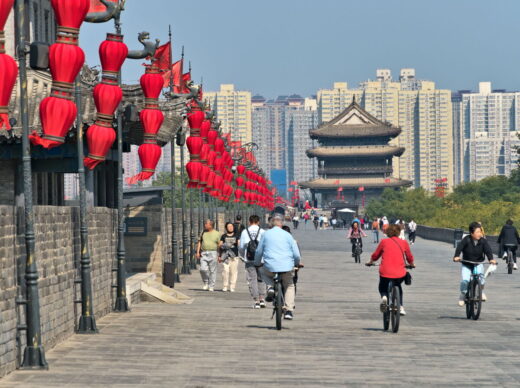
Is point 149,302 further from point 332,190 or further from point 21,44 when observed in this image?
point 332,190

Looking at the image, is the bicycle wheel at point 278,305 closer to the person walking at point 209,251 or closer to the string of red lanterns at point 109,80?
the string of red lanterns at point 109,80

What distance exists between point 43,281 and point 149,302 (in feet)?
29.5

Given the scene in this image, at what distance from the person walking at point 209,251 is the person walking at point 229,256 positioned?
205 millimetres

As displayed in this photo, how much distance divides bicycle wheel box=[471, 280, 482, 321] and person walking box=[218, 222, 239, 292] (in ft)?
26.5

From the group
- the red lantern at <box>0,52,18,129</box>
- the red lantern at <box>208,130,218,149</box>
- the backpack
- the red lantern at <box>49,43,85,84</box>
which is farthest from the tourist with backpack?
the red lantern at <box>208,130,218,149</box>

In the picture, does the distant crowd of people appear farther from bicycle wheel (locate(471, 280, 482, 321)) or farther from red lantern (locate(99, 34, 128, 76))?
red lantern (locate(99, 34, 128, 76))

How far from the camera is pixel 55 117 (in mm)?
14398

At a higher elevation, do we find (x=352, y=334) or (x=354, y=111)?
(x=354, y=111)

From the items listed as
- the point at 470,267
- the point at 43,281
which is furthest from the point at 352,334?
the point at 43,281

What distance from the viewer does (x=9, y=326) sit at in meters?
13.3

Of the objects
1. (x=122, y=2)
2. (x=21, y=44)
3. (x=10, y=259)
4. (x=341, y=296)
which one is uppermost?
(x=122, y=2)

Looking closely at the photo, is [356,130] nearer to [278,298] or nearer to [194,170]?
[194,170]

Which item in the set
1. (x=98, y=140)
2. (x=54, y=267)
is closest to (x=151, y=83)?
(x=98, y=140)

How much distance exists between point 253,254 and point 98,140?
4.68 metres
